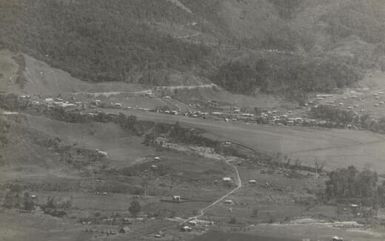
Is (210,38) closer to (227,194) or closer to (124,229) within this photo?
(227,194)

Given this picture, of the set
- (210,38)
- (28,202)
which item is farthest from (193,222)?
(210,38)

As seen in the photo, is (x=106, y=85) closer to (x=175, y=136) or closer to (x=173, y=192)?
(x=175, y=136)

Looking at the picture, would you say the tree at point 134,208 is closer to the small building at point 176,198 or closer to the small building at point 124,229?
the small building at point 124,229

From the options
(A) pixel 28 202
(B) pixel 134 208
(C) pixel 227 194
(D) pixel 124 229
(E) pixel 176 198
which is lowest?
(D) pixel 124 229

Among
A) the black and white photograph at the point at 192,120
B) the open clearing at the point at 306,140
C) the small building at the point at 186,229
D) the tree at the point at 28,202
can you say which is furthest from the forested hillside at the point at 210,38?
the small building at the point at 186,229

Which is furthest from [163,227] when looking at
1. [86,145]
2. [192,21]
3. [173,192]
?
[192,21]

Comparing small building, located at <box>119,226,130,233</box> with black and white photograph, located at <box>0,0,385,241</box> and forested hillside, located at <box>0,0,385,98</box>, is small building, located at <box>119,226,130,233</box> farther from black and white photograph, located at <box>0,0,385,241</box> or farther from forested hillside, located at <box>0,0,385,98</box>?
forested hillside, located at <box>0,0,385,98</box>
